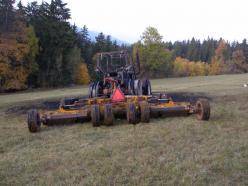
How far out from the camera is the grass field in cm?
527

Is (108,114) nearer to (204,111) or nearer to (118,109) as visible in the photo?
(118,109)

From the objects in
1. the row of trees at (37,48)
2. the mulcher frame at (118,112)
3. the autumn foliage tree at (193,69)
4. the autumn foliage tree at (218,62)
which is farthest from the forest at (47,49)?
the autumn foliage tree at (218,62)

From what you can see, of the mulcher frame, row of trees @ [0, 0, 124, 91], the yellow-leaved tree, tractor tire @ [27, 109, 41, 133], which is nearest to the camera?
tractor tire @ [27, 109, 41, 133]

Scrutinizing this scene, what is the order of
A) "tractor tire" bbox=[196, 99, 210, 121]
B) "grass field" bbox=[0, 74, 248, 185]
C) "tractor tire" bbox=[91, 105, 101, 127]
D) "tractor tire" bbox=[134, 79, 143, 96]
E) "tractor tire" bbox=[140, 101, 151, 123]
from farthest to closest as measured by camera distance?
"tractor tire" bbox=[134, 79, 143, 96] → "tractor tire" bbox=[196, 99, 210, 121] → "tractor tire" bbox=[140, 101, 151, 123] → "tractor tire" bbox=[91, 105, 101, 127] → "grass field" bbox=[0, 74, 248, 185]

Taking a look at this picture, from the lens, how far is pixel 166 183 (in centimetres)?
503

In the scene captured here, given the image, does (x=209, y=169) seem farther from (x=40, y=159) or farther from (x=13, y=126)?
(x=13, y=126)

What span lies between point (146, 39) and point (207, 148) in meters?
49.8

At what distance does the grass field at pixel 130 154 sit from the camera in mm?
5273

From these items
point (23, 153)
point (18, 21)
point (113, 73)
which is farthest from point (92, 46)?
point (23, 153)

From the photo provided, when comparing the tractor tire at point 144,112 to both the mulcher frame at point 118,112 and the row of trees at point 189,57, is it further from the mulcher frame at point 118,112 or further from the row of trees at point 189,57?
the row of trees at point 189,57

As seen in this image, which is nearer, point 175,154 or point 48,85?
point 175,154

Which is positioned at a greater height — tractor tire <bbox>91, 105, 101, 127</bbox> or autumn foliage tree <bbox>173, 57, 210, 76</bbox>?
autumn foliage tree <bbox>173, 57, 210, 76</bbox>

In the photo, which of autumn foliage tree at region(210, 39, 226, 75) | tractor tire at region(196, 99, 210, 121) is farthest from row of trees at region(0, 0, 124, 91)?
autumn foliage tree at region(210, 39, 226, 75)

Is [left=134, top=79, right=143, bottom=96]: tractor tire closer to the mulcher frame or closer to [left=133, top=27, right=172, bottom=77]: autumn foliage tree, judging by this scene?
the mulcher frame
